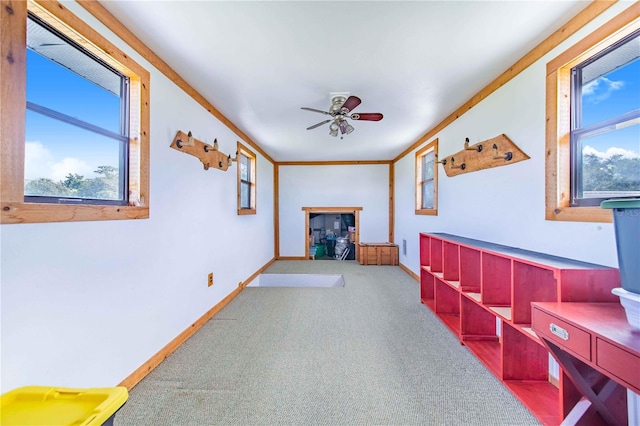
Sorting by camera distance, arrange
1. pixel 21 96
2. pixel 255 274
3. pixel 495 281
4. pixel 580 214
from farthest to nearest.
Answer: pixel 255 274, pixel 495 281, pixel 580 214, pixel 21 96

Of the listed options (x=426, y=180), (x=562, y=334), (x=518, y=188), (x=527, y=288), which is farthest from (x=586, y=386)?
(x=426, y=180)

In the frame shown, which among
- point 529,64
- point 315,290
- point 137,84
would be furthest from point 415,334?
point 137,84

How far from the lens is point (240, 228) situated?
396 centimetres

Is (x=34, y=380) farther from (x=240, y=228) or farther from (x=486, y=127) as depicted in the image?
(x=486, y=127)

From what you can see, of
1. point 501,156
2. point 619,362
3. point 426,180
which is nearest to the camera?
point 619,362

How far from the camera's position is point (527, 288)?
1.70 meters

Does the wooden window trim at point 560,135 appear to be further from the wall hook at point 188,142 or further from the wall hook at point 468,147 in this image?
the wall hook at point 188,142

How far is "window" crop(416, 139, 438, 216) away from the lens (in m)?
3.94

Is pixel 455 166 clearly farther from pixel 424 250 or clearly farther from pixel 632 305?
pixel 632 305

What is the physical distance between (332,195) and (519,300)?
16.1ft

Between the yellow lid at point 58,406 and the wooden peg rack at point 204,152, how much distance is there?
1.82 meters

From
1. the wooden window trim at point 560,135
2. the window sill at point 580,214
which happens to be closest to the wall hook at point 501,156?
the wooden window trim at point 560,135

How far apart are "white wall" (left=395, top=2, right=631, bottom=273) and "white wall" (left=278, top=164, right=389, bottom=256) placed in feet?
9.56

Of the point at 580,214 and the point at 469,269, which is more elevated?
the point at 580,214
